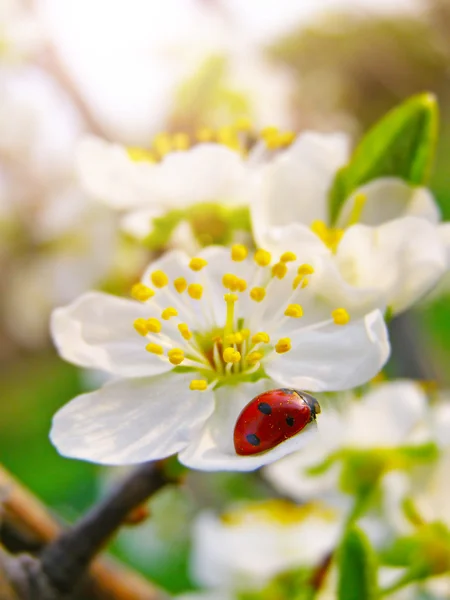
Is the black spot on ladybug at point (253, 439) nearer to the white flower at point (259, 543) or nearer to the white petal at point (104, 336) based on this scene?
the white petal at point (104, 336)

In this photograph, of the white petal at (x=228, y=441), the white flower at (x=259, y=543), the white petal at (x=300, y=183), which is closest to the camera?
the white petal at (x=228, y=441)

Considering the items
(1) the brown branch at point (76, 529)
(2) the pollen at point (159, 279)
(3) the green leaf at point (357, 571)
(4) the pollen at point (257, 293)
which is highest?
(2) the pollen at point (159, 279)

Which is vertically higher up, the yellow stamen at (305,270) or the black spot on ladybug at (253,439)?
the yellow stamen at (305,270)

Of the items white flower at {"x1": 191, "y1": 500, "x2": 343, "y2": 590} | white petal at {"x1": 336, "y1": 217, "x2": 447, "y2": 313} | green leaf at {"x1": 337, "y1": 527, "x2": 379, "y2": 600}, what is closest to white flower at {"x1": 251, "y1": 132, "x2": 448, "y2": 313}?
white petal at {"x1": 336, "y1": 217, "x2": 447, "y2": 313}

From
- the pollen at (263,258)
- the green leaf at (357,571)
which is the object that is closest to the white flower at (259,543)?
the green leaf at (357,571)

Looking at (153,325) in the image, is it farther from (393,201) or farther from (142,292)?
(393,201)

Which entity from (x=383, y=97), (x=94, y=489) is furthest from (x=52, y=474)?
(x=383, y=97)

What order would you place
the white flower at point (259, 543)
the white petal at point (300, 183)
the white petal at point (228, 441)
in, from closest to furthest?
the white petal at point (228, 441), the white petal at point (300, 183), the white flower at point (259, 543)

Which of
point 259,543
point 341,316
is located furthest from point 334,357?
point 259,543
